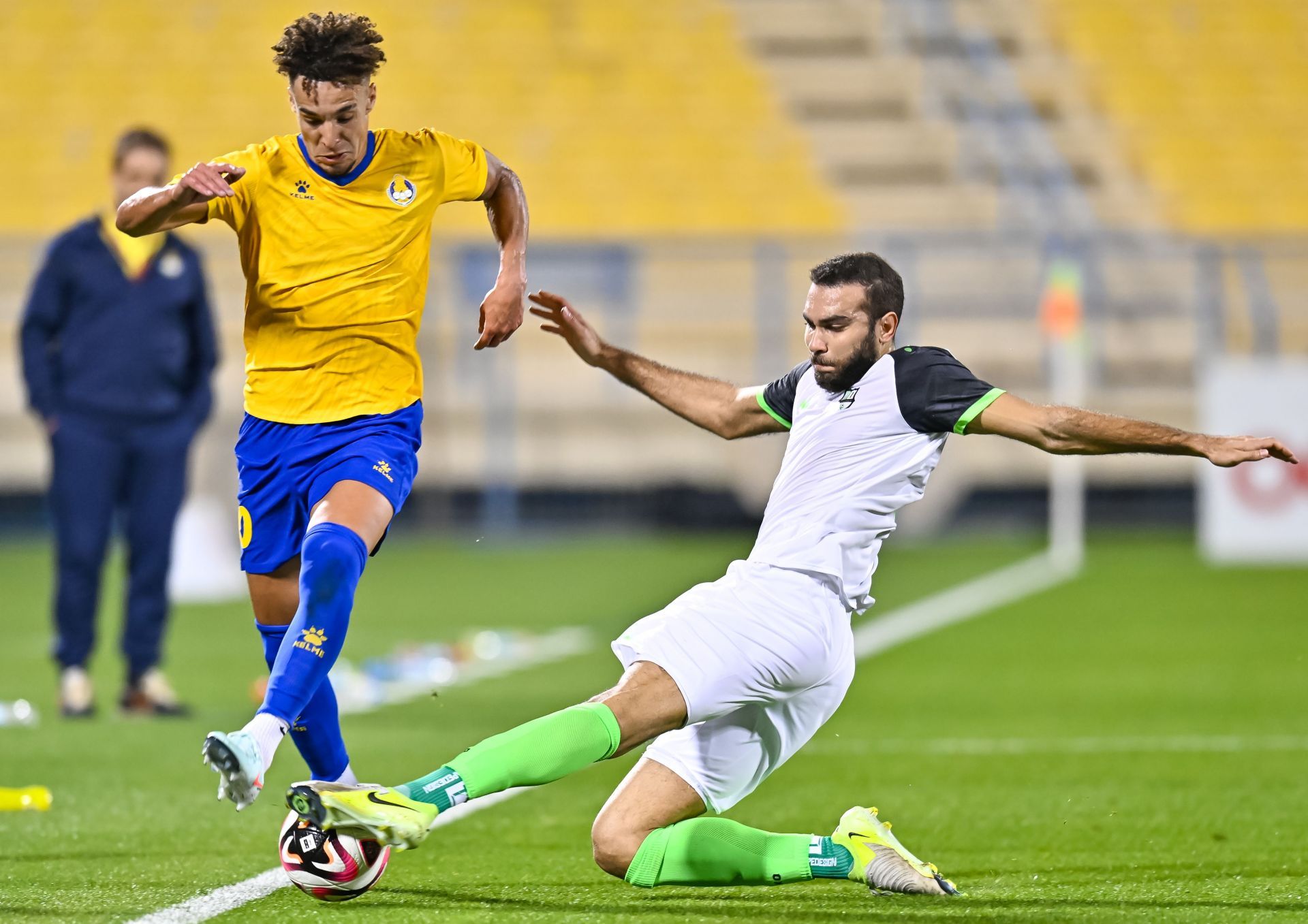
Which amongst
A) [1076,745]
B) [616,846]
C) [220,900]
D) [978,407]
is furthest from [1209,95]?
[220,900]

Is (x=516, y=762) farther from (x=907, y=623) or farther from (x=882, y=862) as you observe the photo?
(x=907, y=623)

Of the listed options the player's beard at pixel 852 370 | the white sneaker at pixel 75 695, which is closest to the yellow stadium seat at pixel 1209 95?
the white sneaker at pixel 75 695

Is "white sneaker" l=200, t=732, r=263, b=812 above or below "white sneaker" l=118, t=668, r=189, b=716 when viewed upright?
above

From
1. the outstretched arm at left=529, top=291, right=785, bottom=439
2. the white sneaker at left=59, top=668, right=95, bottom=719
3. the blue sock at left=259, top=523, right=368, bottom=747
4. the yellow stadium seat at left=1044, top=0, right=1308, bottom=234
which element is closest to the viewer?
the blue sock at left=259, top=523, right=368, bottom=747

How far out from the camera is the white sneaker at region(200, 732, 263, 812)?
3971mm

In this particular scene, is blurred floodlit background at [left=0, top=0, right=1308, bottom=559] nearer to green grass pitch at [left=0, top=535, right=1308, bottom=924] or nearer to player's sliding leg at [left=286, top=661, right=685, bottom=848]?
green grass pitch at [left=0, top=535, right=1308, bottom=924]

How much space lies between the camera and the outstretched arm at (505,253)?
5.04 meters

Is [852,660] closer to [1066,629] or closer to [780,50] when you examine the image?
[1066,629]

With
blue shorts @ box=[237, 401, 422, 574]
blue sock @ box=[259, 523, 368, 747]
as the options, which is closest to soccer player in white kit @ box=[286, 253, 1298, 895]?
blue sock @ box=[259, 523, 368, 747]

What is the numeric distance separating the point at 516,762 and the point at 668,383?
53.0 inches

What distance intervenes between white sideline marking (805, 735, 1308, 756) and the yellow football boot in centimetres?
254

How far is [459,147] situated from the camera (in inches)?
207

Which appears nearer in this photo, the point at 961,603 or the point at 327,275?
the point at 327,275

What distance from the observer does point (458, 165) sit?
5.21 metres
